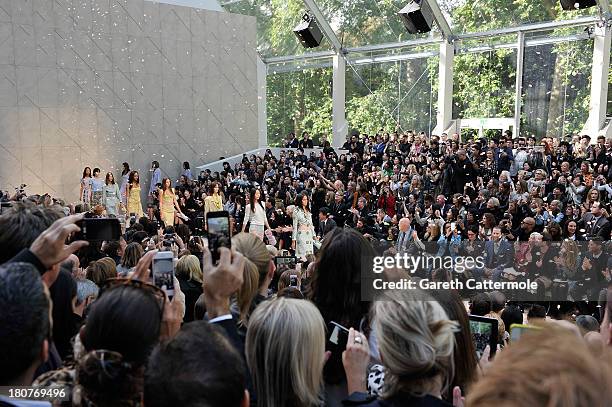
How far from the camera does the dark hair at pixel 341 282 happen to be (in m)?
2.44

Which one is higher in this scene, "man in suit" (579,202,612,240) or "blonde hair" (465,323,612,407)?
"blonde hair" (465,323,612,407)

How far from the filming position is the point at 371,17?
1898 cm

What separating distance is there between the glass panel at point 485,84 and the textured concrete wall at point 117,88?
248 inches

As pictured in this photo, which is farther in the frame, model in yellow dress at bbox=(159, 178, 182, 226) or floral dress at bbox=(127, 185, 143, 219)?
floral dress at bbox=(127, 185, 143, 219)

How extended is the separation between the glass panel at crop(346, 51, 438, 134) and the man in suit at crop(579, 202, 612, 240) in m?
10.4

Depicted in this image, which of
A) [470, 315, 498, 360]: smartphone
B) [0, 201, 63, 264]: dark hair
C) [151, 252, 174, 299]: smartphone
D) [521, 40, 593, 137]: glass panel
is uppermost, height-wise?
[521, 40, 593, 137]: glass panel

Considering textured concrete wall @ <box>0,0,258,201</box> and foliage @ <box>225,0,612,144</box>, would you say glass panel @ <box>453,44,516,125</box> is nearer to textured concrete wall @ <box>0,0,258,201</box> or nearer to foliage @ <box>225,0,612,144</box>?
foliage @ <box>225,0,612,144</box>

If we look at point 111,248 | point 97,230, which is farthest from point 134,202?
point 97,230

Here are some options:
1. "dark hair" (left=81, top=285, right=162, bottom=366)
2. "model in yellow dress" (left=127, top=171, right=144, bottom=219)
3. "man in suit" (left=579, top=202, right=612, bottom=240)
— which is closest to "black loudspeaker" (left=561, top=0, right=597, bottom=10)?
"man in suit" (left=579, top=202, right=612, bottom=240)

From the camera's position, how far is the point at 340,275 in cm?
248

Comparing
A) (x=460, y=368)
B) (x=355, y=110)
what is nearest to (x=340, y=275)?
(x=460, y=368)

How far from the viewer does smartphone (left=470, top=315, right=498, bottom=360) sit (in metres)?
2.50

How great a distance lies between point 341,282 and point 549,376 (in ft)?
5.19

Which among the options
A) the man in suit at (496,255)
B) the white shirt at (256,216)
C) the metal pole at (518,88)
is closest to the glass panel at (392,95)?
the metal pole at (518,88)
